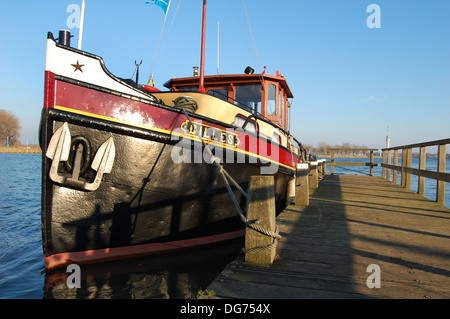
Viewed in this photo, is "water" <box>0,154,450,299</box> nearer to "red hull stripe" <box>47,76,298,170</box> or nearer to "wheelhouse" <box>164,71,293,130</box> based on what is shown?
"red hull stripe" <box>47,76,298,170</box>

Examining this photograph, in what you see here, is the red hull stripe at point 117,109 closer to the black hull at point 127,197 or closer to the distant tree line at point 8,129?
the black hull at point 127,197

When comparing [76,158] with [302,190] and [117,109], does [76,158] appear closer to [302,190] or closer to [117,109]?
[117,109]

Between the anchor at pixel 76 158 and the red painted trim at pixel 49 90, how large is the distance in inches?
10.9

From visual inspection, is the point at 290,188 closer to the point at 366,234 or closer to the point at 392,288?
the point at 366,234

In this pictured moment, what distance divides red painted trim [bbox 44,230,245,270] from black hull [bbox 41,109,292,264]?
0.07 m

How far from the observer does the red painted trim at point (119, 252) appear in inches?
151

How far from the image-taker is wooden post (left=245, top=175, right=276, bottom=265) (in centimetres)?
289

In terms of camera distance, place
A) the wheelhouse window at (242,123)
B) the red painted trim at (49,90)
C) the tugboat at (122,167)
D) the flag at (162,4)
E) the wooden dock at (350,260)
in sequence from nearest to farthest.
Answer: the wooden dock at (350,260) → the red painted trim at (49,90) → the tugboat at (122,167) → the wheelhouse window at (242,123) → the flag at (162,4)

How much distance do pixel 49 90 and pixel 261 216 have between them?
2.74m

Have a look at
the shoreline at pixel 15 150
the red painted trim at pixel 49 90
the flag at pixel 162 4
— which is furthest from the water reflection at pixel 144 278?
the shoreline at pixel 15 150

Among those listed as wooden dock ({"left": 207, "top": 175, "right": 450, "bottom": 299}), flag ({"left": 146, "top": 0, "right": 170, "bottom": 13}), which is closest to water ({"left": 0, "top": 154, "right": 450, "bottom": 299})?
wooden dock ({"left": 207, "top": 175, "right": 450, "bottom": 299})

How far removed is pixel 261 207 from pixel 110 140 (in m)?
2.05

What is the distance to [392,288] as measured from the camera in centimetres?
242
